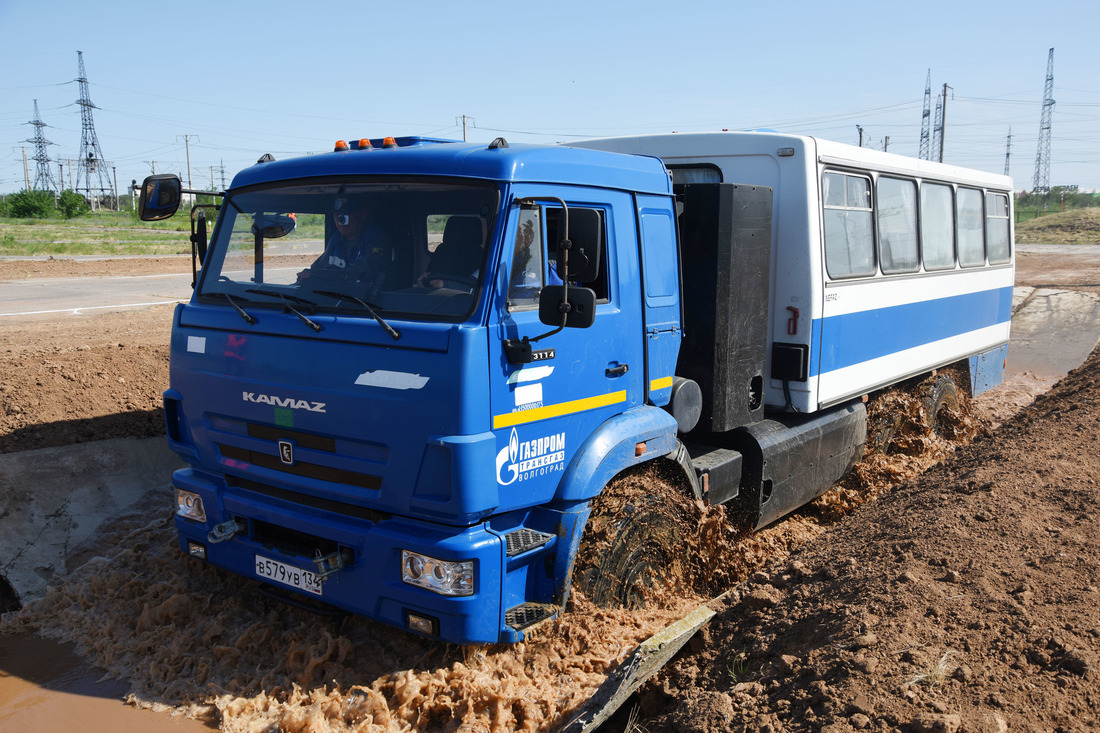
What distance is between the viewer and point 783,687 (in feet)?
12.1

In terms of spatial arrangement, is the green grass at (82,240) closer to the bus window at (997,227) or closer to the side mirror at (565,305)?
the bus window at (997,227)

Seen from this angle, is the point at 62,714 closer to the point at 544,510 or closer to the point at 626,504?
the point at 544,510

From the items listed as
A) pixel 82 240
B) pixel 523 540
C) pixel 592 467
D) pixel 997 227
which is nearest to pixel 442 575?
pixel 523 540

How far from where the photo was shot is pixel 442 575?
12.1 feet

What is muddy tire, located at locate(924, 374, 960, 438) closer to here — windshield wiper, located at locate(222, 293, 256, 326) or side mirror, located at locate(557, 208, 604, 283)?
side mirror, located at locate(557, 208, 604, 283)

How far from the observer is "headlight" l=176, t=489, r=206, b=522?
4.55m

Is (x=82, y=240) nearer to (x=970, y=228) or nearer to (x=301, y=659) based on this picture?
(x=970, y=228)

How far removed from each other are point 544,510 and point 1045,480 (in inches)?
157

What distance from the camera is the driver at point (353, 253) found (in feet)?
13.6

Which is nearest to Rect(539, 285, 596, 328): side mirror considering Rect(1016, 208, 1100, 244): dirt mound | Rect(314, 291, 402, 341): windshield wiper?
Rect(314, 291, 402, 341): windshield wiper

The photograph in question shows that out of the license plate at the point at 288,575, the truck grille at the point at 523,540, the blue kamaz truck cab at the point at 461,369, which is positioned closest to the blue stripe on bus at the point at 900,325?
the blue kamaz truck cab at the point at 461,369

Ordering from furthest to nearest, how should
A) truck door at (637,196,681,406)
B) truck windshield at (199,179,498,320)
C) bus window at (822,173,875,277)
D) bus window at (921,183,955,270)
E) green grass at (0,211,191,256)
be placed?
green grass at (0,211,191,256) < bus window at (921,183,955,270) < bus window at (822,173,875,277) < truck door at (637,196,681,406) < truck windshield at (199,179,498,320)

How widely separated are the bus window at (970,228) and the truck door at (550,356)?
6.12 metres

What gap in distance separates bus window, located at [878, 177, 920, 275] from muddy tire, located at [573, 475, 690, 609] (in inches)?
143
